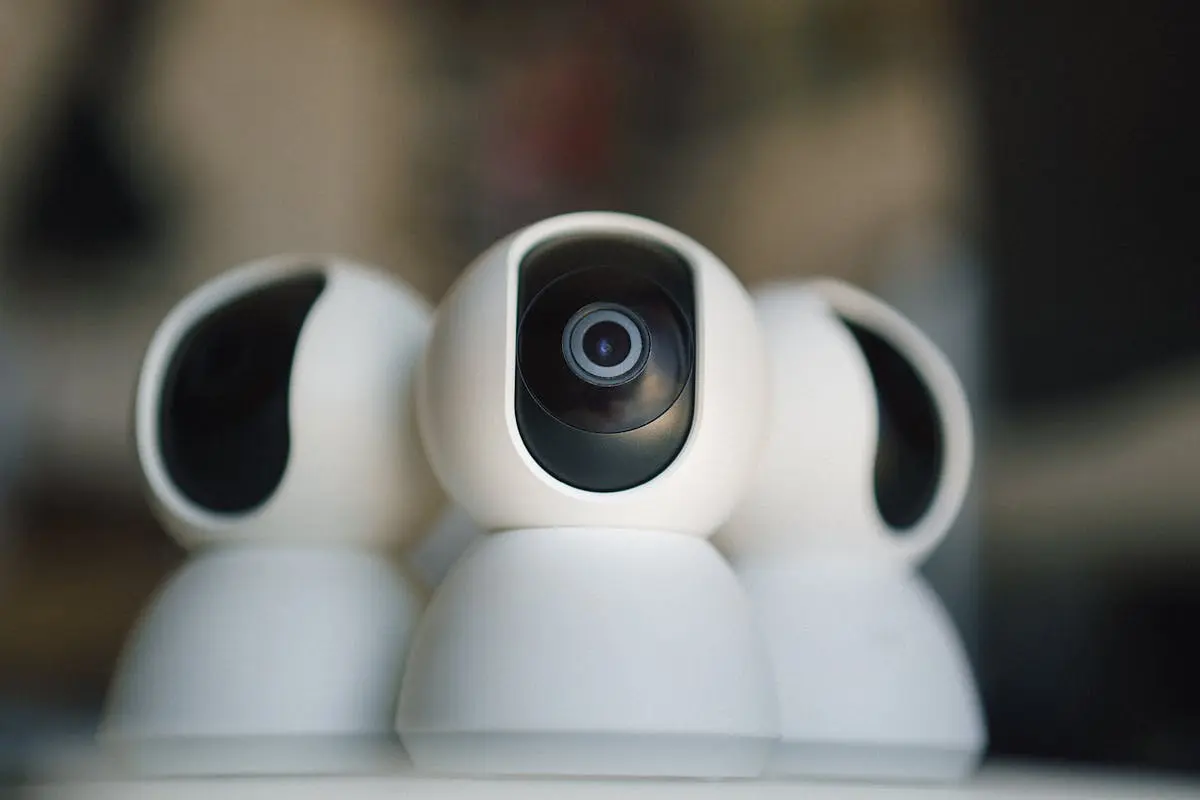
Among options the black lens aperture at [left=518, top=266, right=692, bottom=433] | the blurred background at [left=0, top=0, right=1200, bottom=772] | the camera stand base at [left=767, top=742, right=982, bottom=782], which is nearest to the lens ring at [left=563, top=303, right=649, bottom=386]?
the black lens aperture at [left=518, top=266, right=692, bottom=433]

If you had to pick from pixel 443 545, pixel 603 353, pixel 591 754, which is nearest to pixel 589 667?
pixel 591 754

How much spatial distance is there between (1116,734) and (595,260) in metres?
0.56

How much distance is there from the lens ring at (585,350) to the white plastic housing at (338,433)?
140mm

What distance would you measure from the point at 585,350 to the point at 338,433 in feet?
0.55

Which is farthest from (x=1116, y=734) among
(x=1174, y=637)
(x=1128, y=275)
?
(x=1128, y=275)

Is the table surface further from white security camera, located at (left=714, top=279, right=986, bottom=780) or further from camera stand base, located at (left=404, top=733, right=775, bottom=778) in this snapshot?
white security camera, located at (left=714, top=279, right=986, bottom=780)

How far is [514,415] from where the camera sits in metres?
0.59

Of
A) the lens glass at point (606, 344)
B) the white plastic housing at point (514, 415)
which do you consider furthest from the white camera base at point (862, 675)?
the lens glass at point (606, 344)

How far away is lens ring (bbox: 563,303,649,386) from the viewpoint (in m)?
0.58

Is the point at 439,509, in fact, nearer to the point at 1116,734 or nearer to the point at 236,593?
the point at 236,593

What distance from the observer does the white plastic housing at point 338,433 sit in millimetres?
667

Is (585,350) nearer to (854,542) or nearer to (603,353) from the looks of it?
(603,353)

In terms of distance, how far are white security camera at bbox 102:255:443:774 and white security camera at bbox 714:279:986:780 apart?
20 cm

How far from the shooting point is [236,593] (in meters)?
0.66
